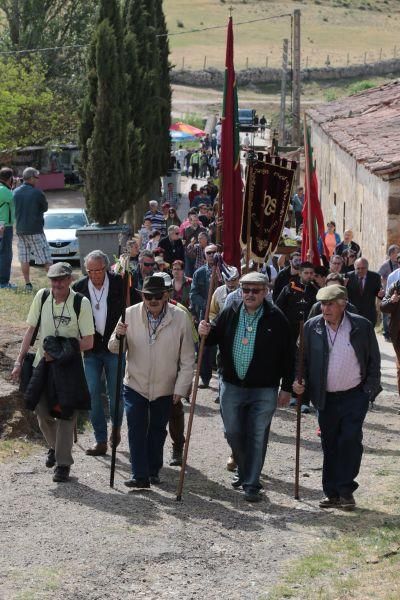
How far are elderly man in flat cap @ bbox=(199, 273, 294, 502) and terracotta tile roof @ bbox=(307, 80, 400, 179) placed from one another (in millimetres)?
11811

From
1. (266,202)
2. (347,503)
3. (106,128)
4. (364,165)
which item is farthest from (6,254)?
(347,503)

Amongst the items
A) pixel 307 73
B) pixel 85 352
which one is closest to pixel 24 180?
pixel 85 352

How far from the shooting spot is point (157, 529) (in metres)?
8.82

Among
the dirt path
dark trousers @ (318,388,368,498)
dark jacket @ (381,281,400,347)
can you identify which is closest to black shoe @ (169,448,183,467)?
the dirt path

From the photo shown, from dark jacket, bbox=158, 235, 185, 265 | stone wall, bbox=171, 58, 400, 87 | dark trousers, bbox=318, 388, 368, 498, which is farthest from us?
stone wall, bbox=171, 58, 400, 87

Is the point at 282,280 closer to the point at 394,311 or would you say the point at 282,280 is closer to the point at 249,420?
the point at 394,311

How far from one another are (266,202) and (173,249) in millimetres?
6654

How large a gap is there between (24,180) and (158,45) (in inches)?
705

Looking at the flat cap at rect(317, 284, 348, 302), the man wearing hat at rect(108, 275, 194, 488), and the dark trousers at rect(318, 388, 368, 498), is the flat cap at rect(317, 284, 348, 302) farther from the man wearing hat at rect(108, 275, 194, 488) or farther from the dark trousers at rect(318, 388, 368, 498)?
the man wearing hat at rect(108, 275, 194, 488)

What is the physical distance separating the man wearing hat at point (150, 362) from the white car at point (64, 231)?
50.3ft

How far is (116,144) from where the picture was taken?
25.3 m

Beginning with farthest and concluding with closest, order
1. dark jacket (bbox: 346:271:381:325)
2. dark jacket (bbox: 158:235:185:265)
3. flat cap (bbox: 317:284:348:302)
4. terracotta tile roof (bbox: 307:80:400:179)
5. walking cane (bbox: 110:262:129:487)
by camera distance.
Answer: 1. terracotta tile roof (bbox: 307:80:400:179)
2. dark jacket (bbox: 158:235:185:265)
3. dark jacket (bbox: 346:271:381:325)
4. walking cane (bbox: 110:262:129:487)
5. flat cap (bbox: 317:284:348:302)

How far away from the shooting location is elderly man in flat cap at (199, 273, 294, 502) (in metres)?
9.63

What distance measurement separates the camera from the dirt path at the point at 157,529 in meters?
7.73
